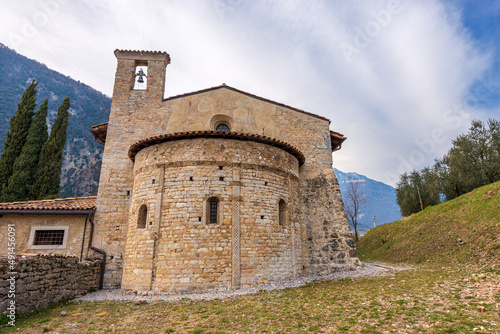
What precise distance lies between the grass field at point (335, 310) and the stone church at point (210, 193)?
5.23ft

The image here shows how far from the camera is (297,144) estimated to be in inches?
621

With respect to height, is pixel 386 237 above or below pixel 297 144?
below

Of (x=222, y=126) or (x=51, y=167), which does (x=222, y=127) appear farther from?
(x=51, y=167)

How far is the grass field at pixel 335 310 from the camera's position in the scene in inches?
223

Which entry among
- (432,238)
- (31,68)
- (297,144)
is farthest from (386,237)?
(31,68)

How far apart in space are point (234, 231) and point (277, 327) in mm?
4850

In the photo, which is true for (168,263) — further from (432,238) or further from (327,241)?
(432,238)

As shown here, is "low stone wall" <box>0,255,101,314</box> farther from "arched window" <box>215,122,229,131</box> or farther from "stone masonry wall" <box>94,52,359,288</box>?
"arched window" <box>215,122,229,131</box>

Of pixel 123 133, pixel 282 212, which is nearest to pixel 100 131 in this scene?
pixel 123 133

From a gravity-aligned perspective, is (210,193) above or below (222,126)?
below

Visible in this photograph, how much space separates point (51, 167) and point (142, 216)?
15.8 metres

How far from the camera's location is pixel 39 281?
8031mm

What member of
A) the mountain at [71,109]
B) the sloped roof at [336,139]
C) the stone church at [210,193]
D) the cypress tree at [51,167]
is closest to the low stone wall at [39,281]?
the stone church at [210,193]

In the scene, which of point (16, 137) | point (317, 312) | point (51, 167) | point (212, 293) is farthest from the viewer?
point (16, 137)
